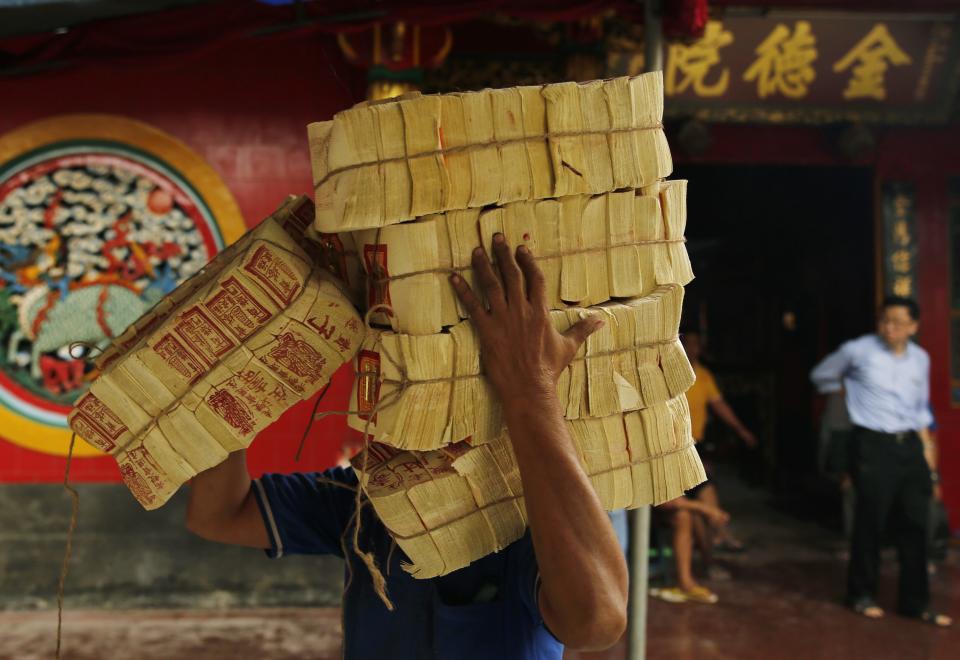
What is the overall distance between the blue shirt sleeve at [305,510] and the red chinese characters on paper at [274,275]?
1.50 ft

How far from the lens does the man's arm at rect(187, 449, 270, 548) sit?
193 centimetres

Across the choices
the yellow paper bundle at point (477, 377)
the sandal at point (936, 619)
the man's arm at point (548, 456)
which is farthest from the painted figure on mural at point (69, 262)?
the sandal at point (936, 619)

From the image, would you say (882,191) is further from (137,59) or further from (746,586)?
(137,59)

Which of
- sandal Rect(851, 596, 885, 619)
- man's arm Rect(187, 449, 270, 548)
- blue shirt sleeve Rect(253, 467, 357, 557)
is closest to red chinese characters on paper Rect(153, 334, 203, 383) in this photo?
man's arm Rect(187, 449, 270, 548)

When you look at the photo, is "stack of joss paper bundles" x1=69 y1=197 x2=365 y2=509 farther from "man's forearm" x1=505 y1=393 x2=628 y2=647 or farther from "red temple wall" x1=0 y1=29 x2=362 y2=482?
"red temple wall" x1=0 y1=29 x2=362 y2=482

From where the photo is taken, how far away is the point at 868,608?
19.6 feet

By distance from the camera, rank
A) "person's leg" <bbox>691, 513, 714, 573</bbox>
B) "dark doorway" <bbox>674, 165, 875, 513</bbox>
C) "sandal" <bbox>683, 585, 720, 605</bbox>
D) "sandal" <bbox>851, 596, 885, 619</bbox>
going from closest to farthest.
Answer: "sandal" <bbox>851, 596, 885, 619</bbox>
"sandal" <bbox>683, 585, 720, 605</bbox>
"person's leg" <bbox>691, 513, 714, 573</bbox>
"dark doorway" <bbox>674, 165, 875, 513</bbox>

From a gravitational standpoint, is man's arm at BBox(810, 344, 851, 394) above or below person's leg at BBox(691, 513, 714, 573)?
above

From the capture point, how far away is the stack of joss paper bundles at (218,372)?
5.47 feet

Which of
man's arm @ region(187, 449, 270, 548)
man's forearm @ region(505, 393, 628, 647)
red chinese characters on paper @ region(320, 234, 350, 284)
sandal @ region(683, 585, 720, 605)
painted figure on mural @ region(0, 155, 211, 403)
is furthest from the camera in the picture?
sandal @ region(683, 585, 720, 605)

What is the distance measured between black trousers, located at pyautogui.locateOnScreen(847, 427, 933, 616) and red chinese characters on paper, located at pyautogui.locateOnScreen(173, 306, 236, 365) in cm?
516

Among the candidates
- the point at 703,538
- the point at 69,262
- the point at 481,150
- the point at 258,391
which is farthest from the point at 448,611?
the point at 703,538

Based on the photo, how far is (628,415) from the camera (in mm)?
1705

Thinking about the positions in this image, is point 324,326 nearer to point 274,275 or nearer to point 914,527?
point 274,275
